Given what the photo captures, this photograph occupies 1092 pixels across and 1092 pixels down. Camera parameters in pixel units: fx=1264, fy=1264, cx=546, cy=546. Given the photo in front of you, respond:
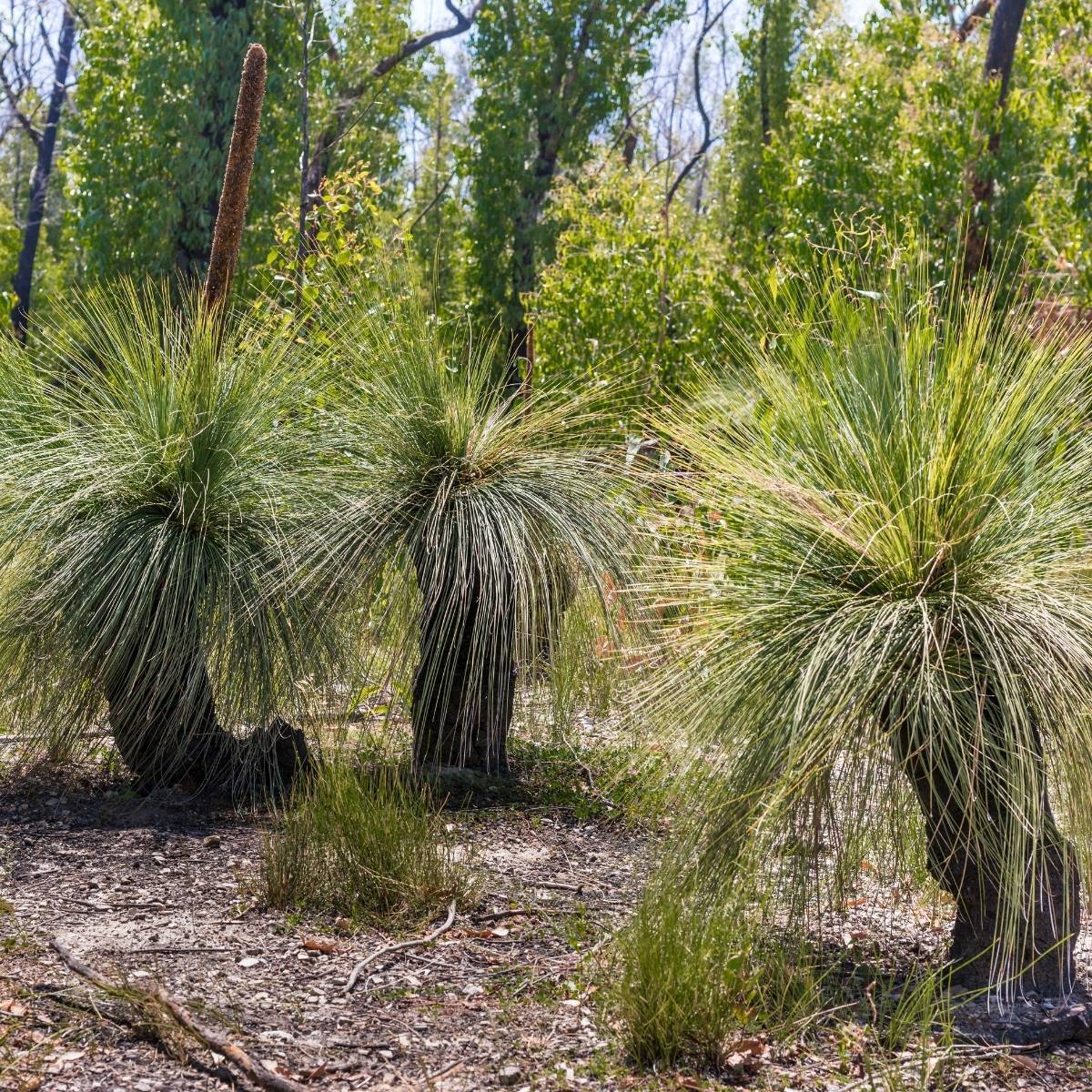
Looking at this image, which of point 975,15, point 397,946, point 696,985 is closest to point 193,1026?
point 397,946

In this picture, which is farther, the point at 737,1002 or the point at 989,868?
the point at 989,868

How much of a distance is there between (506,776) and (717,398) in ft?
5.78

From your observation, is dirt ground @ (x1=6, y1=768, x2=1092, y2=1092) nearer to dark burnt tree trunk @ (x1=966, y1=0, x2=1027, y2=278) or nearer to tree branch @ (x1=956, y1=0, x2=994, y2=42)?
dark burnt tree trunk @ (x1=966, y1=0, x2=1027, y2=278)

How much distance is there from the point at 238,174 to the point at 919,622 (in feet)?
12.0

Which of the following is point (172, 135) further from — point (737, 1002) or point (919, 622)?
point (737, 1002)

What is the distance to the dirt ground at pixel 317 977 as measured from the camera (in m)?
2.45

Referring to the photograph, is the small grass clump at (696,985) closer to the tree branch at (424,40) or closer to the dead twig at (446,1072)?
the dead twig at (446,1072)

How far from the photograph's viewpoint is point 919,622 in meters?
2.59

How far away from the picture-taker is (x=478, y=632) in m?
4.05

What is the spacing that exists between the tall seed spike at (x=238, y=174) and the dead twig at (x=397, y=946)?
9.38 feet

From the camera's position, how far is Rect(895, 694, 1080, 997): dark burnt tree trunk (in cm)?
256

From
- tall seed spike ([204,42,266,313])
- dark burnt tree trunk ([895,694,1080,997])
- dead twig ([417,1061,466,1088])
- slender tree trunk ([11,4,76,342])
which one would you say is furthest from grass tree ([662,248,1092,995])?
slender tree trunk ([11,4,76,342])

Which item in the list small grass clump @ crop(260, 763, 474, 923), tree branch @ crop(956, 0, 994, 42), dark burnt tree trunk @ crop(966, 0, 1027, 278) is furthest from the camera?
tree branch @ crop(956, 0, 994, 42)

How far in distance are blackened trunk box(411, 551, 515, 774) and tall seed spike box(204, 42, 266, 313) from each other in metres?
1.78
